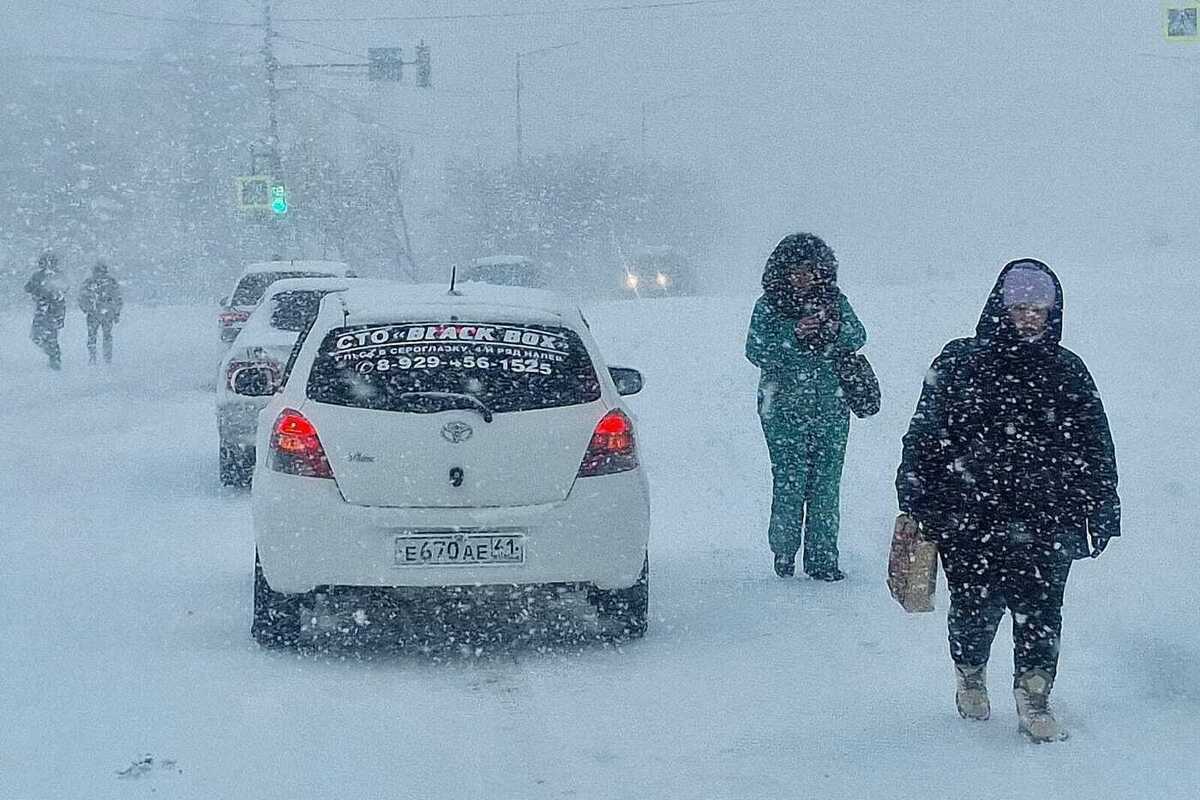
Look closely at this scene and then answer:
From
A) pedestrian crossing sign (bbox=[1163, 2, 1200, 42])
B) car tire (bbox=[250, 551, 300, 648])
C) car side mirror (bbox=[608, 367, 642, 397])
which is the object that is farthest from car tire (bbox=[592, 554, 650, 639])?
pedestrian crossing sign (bbox=[1163, 2, 1200, 42])

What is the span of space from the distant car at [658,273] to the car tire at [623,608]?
38196 mm

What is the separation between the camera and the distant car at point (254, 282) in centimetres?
1602

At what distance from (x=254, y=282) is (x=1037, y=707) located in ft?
45.2

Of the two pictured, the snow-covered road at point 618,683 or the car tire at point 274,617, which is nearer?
the snow-covered road at point 618,683

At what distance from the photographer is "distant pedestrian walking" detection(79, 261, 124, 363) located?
26.5 meters

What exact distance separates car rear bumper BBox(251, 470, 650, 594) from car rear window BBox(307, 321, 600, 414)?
15.5 inches

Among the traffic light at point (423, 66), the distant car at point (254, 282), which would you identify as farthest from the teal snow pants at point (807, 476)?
the traffic light at point (423, 66)

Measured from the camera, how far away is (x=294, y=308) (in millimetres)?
12883

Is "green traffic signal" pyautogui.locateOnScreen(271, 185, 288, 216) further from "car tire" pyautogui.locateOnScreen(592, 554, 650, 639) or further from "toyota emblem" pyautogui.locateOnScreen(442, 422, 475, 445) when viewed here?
"toyota emblem" pyautogui.locateOnScreen(442, 422, 475, 445)

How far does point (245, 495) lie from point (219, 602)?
166 inches

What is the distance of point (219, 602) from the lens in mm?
8016

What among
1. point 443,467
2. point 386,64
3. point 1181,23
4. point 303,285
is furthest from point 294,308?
point 386,64

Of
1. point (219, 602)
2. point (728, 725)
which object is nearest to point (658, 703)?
point (728, 725)

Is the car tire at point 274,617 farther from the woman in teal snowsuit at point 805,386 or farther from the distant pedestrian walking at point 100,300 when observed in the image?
the distant pedestrian walking at point 100,300
